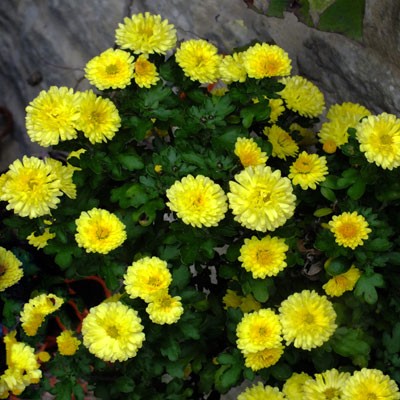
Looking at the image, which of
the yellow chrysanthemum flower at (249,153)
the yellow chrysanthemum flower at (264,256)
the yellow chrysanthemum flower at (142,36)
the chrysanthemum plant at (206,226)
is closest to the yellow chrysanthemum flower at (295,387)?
the chrysanthemum plant at (206,226)

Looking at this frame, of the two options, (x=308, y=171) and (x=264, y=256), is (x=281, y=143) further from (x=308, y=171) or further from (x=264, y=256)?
(x=264, y=256)

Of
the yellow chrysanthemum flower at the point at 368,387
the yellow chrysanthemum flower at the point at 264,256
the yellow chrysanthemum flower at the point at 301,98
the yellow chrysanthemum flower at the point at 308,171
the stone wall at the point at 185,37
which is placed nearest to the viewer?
the yellow chrysanthemum flower at the point at 368,387

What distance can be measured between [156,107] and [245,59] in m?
0.24

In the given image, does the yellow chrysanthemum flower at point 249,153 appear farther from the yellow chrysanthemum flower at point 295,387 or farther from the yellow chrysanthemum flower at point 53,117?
the yellow chrysanthemum flower at point 295,387

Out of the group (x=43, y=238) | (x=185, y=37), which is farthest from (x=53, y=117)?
(x=185, y=37)

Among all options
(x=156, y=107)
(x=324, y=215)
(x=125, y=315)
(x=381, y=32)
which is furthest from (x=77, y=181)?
(x=381, y=32)

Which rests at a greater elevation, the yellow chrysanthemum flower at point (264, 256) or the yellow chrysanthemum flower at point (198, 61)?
the yellow chrysanthemum flower at point (198, 61)

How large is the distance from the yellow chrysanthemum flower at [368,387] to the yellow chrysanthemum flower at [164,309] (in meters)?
0.38

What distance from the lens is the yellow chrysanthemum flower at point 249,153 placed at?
1.52m

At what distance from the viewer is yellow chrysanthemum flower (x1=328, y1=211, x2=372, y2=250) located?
4.84 feet

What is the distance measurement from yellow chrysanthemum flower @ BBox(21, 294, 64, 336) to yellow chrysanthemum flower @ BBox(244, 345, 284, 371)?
520 millimetres

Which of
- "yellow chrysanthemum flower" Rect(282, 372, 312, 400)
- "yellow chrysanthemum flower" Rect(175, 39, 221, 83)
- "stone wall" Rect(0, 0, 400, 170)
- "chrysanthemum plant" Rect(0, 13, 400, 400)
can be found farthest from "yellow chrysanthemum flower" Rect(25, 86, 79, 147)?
"stone wall" Rect(0, 0, 400, 170)

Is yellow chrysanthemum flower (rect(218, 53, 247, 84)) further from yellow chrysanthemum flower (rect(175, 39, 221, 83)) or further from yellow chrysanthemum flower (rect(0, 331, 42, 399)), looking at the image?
yellow chrysanthemum flower (rect(0, 331, 42, 399))

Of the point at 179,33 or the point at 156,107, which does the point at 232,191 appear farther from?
the point at 179,33
